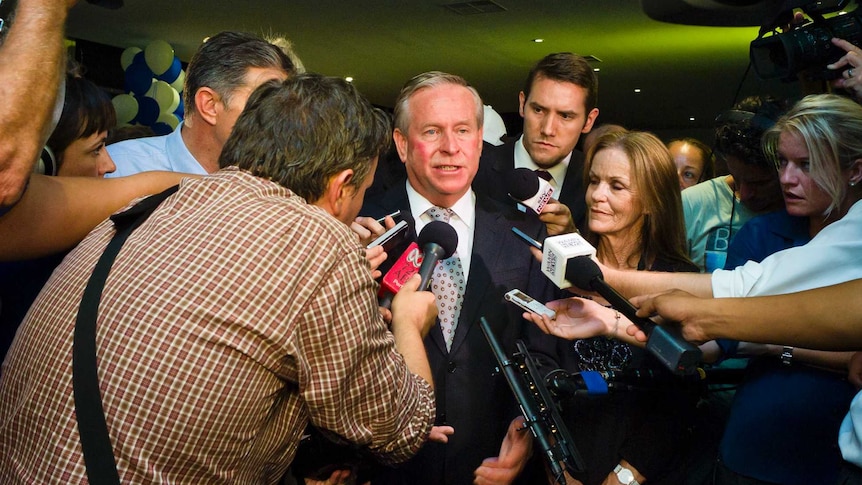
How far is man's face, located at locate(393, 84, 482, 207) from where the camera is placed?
92.1 inches

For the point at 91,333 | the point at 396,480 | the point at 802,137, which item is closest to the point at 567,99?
the point at 802,137

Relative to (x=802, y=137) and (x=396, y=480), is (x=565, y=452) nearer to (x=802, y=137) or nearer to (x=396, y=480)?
Answer: (x=396, y=480)

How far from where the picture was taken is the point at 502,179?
270 centimetres

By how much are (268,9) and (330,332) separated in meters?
7.83

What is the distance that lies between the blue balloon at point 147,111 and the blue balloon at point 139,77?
212mm

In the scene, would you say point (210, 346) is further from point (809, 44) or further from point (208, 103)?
point (809, 44)

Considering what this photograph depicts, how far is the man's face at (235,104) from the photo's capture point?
7.48 ft

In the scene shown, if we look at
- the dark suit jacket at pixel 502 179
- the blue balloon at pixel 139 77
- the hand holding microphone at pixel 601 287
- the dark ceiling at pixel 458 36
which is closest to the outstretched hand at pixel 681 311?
the hand holding microphone at pixel 601 287

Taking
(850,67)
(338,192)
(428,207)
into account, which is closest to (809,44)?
(850,67)

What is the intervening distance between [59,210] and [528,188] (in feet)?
4.02

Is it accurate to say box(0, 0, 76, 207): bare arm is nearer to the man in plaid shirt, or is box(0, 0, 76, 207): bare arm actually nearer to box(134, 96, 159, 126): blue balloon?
the man in plaid shirt

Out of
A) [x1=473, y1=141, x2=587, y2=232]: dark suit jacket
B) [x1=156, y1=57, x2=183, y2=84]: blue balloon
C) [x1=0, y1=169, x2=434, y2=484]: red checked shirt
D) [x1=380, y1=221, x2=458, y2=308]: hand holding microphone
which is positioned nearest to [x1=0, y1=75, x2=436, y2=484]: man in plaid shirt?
[x1=0, y1=169, x2=434, y2=484]: red checked shirt

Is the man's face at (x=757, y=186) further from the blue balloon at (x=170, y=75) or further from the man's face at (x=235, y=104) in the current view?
the blue balloon at (x=170, y=75)

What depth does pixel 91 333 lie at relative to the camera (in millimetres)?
1266
